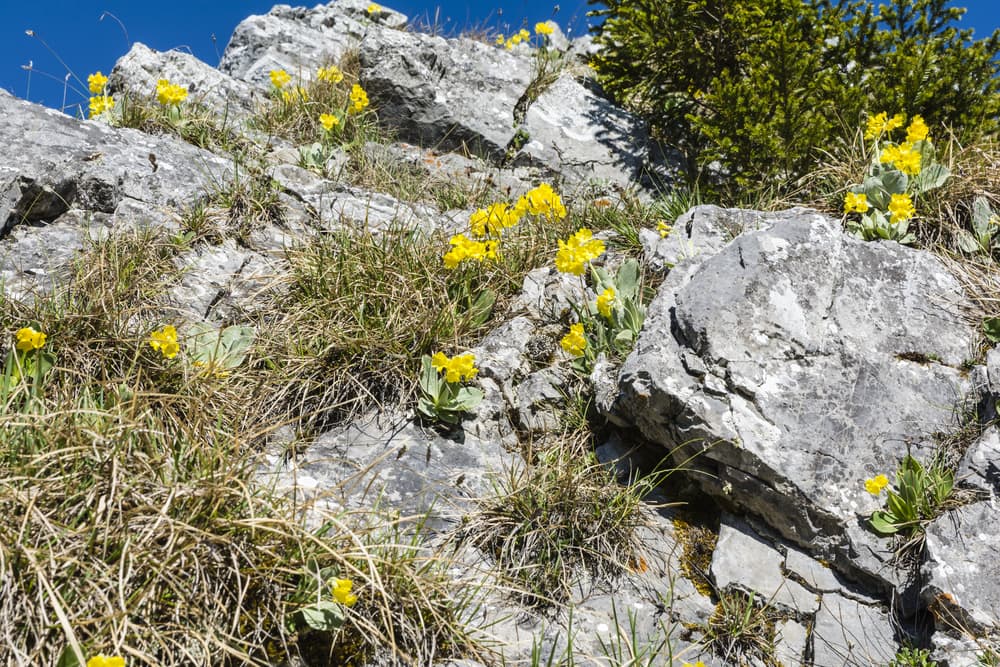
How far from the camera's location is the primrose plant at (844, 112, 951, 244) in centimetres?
438

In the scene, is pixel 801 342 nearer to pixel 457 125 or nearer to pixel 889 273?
pixel 889 273

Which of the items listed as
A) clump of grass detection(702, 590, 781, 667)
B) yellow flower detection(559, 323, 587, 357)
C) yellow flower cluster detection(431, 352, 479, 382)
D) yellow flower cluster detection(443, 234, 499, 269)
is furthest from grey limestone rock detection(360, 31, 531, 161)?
clump of grass detection(702, 590, 781, 667)

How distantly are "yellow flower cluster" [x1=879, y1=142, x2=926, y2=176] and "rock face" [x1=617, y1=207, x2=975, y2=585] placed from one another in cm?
61

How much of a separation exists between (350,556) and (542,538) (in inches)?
37.7

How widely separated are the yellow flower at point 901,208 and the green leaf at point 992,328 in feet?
2.73

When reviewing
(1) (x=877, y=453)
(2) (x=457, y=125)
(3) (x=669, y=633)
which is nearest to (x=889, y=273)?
(1) (x=877, y=453)

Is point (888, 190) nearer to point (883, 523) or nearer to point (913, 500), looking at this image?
point (913, 500)

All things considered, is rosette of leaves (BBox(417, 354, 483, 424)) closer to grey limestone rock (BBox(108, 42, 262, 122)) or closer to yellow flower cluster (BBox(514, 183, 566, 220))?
yellow flower cluster (BBox(514, 183, 566, 220))

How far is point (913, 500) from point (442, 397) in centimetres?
232

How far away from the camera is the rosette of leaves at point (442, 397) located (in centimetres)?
386

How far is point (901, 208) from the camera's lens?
429cm

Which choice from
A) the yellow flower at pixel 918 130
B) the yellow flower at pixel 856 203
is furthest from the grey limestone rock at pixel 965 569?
the yellow flower at pixel 918 130

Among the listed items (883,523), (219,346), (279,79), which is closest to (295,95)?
(279,79)

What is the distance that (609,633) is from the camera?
3.01 meters
